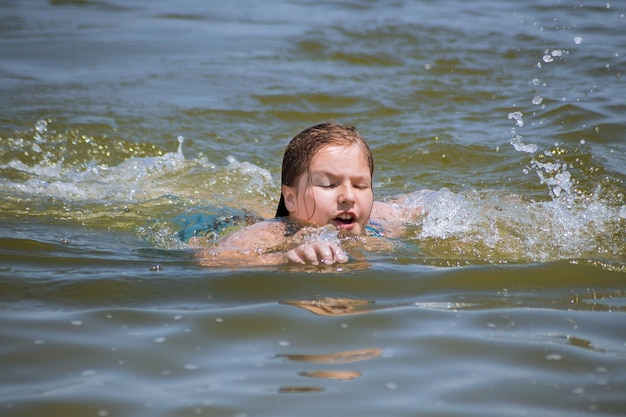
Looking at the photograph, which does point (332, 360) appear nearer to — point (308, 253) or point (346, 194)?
point (308, 253)

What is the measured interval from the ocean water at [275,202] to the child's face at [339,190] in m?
0.33

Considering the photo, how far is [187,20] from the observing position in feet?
44.0

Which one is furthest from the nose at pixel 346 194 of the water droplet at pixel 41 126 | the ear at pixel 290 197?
the water droplet at pixel 41 126

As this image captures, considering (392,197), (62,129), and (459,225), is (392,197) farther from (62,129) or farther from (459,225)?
(62,129)

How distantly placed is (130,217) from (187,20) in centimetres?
790

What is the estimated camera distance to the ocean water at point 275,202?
314 cm

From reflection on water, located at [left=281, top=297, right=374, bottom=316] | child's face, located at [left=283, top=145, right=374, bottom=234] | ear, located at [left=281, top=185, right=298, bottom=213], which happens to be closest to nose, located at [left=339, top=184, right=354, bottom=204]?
child's face, located at [left=283, top=145, right=374, bottom=234]

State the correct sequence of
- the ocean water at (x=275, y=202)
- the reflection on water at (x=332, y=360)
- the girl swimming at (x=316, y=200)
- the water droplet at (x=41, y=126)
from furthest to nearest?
the water droplet at (x=41, y=126) < the girl swimming at (x=316, y=200) < the ocean water at (x=275, y=202) < the reflection on water at (x=332, y=360)

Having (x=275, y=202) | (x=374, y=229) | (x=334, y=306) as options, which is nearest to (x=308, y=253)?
(x=334, y=306)

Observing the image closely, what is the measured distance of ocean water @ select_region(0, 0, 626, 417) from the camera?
3.14 meters

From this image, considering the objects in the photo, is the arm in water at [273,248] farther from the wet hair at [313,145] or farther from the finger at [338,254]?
the wet hair at [313,145]

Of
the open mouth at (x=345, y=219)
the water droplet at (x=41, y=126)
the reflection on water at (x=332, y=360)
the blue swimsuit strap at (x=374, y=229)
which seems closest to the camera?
the reflection on water at (x=332, y=360)

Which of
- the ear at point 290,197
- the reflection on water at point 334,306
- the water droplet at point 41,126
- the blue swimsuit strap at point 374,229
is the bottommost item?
the reflection on water at point 334,306

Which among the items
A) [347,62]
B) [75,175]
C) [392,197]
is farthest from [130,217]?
[347,62]
